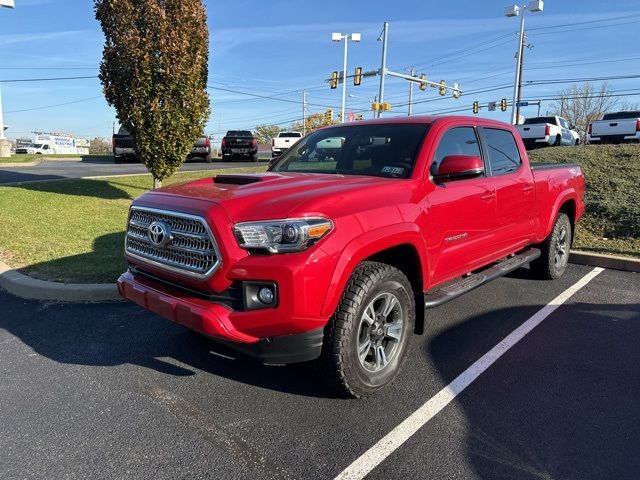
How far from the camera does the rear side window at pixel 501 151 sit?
475cm

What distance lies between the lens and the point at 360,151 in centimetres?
416

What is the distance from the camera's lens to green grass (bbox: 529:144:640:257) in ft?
25.2

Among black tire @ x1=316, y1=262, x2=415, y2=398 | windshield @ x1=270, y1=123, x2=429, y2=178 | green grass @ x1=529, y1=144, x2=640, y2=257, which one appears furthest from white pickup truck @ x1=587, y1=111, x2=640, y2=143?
black tire @ x1=316, y1=262, x2=415, y2=398

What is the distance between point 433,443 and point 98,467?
180cm

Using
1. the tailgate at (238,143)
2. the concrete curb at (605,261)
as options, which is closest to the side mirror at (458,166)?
the concrete curb at (605,261)

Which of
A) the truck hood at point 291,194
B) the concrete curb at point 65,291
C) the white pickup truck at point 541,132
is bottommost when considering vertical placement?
the concrete curb at point 65,291

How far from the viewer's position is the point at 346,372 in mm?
3025

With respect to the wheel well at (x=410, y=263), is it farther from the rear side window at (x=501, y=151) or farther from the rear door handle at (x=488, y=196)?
the rear side window at (x=501, y=151)

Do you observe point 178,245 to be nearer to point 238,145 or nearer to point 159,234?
point 159,234

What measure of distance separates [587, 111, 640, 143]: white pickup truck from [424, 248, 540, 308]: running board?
1719cm

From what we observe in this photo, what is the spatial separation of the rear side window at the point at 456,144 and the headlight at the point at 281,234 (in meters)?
1.41

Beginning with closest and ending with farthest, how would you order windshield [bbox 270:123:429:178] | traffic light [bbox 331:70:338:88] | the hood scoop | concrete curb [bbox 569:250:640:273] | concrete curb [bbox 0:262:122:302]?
1. the hood scoop
2. windshield [bbox 270:123:429:178]
3. concrete curb [bbox 0:262:122:302]
4. concrete curb [bbox 569:250:640:273]
5. traffic light [bbox 331:70:338:88]

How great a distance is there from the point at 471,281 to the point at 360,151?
1.47 metres

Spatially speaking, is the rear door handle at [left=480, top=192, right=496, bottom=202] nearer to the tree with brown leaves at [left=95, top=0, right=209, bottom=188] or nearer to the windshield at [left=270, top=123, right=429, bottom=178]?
the windshield at [left=270, top=123, right=429, bottom=178]
